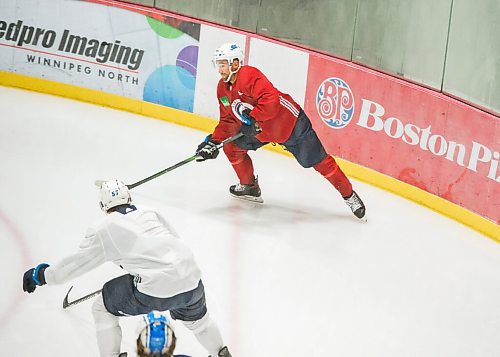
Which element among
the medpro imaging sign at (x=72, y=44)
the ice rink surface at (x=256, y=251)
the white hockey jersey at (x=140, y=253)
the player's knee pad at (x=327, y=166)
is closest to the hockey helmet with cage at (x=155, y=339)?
the white hockey jersey at (x=140, y=253)

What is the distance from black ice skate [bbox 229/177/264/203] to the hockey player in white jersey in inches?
100

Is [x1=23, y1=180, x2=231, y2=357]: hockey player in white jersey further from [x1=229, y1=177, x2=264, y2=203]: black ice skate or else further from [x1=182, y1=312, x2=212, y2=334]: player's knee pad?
[x1=229, y1=177, x2=264, y2=203]: black ice skate

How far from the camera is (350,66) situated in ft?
23.0

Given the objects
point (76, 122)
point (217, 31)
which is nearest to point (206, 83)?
point (217, 31)

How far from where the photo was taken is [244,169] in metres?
6.34

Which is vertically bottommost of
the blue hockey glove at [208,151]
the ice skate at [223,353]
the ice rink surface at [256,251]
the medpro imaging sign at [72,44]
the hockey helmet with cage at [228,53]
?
the ice rink surface at [256,251]

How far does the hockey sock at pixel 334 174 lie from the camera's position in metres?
6.19

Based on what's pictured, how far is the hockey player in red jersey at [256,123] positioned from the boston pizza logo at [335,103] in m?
0.94

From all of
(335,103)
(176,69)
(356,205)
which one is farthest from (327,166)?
(176,69)

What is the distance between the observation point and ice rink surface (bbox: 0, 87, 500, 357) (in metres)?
4.80

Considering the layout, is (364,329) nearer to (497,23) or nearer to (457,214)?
(457,214)

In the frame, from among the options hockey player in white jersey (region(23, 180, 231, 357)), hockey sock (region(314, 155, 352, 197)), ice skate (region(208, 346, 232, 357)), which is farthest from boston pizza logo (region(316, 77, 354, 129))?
hockey player in white jersey (region(23, 180, 231, 357))

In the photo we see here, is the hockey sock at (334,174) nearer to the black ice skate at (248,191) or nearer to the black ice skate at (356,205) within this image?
the black ice skate at (356,205)

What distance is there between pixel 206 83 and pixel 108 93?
3.01 feet
